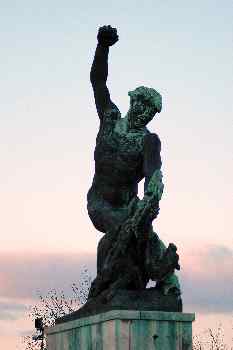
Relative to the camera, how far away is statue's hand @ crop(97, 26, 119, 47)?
1139 centimetres

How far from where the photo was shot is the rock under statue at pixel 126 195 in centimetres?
1034

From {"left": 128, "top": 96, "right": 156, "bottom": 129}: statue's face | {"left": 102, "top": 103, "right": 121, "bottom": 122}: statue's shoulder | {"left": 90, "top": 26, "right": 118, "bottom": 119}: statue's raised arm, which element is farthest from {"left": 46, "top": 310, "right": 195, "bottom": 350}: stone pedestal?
{"left": 90, "top": 26, "right": 118, "bottom": 119}: statue's raised arm

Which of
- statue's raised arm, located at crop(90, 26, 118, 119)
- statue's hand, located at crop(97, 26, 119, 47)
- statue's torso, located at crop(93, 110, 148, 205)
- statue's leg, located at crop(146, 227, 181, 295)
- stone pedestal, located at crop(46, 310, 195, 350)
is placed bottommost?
stone pedestal, located at crop(46, 310, 195, 350)

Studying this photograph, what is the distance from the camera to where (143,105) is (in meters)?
10.9

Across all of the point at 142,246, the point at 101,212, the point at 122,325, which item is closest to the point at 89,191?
the point at 101,212

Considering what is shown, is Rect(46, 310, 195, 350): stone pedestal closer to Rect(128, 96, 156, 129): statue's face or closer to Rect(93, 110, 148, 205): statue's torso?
Rect(93, 110, 148, 205): statue's torso

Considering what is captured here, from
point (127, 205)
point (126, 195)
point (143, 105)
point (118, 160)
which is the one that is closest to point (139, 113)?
point (143, 105)

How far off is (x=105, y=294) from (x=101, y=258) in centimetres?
67

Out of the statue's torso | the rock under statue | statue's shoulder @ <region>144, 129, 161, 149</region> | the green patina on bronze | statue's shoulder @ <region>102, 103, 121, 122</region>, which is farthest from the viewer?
statue's shoulder @ <region>102, 103, 121, 122</region>

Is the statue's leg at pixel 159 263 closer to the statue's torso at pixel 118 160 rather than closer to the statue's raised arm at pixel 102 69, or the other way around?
the statue's torso at pixel 118 160

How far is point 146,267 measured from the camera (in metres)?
10.5

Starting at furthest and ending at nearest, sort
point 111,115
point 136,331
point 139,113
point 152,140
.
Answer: point 111,115, point 139,113, point 152,140, point 136,331

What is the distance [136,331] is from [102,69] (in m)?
3.46

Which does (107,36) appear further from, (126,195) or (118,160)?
(126,195)
